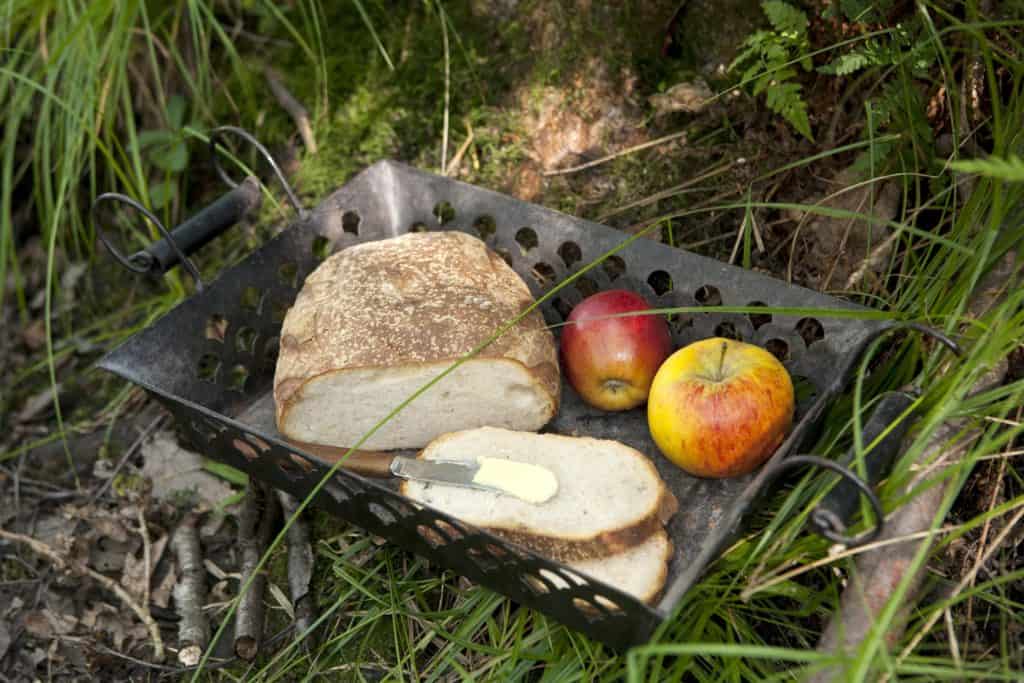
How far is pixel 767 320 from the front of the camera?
2285mm

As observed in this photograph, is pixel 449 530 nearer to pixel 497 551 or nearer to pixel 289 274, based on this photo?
pixel 497 551

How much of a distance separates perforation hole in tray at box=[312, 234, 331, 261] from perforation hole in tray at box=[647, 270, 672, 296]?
96cm

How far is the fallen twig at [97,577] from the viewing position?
2.44 meters

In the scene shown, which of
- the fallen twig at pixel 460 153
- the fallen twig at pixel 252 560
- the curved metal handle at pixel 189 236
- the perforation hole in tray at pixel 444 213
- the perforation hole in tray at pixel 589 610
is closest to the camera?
the perforation hole in tray at pixel 589 610

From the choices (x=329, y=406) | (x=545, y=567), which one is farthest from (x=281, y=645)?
(x=545, y=567)

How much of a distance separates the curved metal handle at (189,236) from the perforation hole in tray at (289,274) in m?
0.19

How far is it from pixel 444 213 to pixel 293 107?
107 centimetres

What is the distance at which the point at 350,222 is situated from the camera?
2781 millimetres

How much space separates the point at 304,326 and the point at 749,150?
1397 millimetres

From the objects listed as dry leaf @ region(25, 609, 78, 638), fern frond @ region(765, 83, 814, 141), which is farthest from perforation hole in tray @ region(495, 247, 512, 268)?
dry leaf @ region(25, 609, 78, 638)

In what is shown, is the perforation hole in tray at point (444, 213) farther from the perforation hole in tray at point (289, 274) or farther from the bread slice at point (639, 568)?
the bread slice at point (639, 568)

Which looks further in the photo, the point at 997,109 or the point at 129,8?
the point at 129,8

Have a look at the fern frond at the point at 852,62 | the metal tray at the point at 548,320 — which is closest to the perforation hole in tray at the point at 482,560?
the metal tray at the point at 548,320

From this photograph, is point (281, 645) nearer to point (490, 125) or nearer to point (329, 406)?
point (329, 406)
